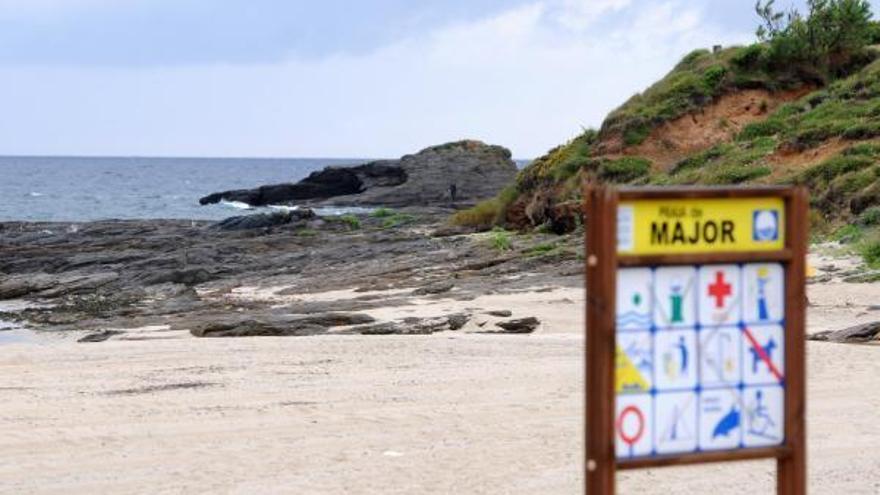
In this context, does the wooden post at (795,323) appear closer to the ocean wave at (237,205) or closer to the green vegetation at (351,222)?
the green vegetation at (351,222)

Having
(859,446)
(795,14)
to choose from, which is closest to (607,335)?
(859,446)

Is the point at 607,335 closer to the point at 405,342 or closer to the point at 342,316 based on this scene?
the point at 405,342

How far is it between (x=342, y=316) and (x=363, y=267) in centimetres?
1145

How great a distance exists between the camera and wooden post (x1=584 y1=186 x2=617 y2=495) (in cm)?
536

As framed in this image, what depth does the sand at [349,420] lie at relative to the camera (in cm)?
896

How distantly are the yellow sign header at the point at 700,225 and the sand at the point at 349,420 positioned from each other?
10.6ft

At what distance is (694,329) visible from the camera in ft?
18.6

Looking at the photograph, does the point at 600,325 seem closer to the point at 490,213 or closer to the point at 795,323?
the point at 795,323

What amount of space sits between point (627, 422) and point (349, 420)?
5749 mm

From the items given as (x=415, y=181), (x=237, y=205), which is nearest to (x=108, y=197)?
A: (x=237, y=205)

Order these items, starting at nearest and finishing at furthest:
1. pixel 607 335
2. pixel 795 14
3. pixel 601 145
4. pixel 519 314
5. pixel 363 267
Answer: pixel 607 335 → pixel 519 314 → pixel 363 267 → pixel 601 145 → pixel 795 14

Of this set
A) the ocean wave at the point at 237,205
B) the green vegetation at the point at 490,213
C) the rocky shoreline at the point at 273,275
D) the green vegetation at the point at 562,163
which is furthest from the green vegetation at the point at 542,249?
the ocean wave at the point at 237,205

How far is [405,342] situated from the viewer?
658 inches

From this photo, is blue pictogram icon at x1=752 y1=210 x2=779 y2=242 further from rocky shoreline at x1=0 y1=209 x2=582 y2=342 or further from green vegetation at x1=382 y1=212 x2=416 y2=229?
green vegetation at x1=382 y1=212 x2=416 y2=229
